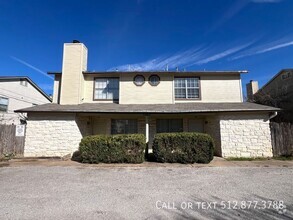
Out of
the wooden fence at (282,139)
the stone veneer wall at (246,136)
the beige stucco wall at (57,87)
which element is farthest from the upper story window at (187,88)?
the beige stucco wall at (57,87)

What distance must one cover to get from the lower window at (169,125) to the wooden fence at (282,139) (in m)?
5.33

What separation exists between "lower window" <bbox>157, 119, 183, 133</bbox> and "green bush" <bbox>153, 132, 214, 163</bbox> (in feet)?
12.2

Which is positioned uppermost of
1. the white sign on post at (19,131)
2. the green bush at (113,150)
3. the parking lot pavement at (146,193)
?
the white sign on post at (19,131)

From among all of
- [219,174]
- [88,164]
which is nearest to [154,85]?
[88,164]

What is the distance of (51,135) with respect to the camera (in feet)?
33.3

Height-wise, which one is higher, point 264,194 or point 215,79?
point 215,79

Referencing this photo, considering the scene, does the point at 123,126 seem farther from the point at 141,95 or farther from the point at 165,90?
the point at 165,90

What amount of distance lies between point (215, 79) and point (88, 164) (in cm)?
999

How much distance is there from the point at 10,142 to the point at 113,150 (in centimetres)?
659

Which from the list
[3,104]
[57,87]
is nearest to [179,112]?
[57,87]

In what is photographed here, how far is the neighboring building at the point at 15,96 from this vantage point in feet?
57.7

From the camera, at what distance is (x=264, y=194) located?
14.9 ft

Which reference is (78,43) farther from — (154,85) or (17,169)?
(17,169)

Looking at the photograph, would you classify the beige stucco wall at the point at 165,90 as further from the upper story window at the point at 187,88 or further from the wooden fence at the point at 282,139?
the wooden fence at the point at 282,139
